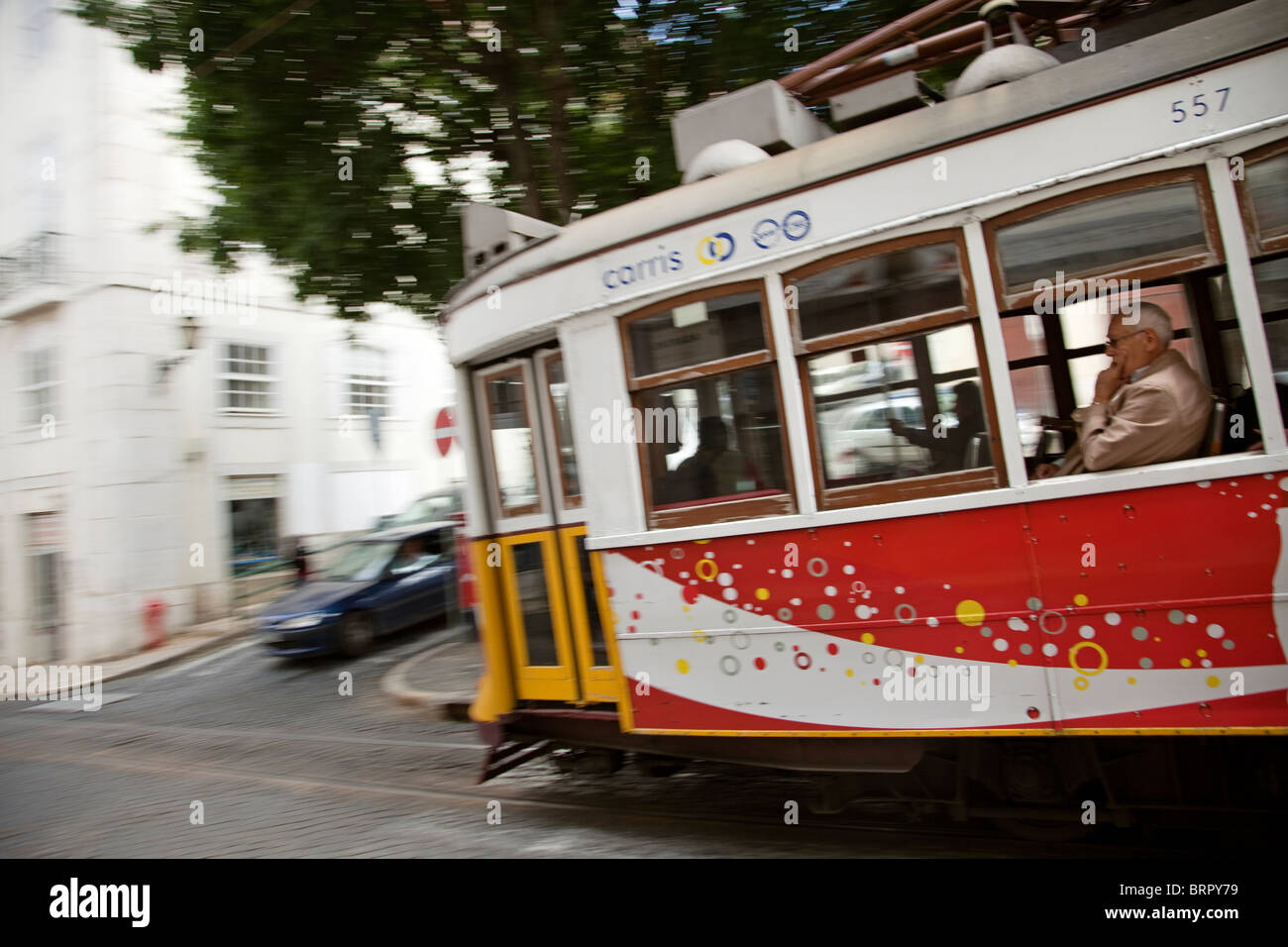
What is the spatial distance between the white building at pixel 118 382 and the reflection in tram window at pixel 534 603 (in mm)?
10929

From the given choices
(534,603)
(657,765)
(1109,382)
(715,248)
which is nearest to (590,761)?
(657,765)

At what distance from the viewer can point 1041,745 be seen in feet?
13.3

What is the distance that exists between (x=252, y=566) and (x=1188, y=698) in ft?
54.7

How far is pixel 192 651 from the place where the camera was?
47.2ft

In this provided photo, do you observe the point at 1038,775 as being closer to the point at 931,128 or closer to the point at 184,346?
the point at 931,128

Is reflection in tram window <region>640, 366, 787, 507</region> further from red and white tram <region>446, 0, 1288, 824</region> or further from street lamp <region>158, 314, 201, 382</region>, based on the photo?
street lamp <region>158, 314, 201, 382</region>

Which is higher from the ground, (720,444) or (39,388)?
(39,388)

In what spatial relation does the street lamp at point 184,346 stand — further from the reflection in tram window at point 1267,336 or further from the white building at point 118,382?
the reflection in tram window at point 1267,336

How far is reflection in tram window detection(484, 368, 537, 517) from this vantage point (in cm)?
539

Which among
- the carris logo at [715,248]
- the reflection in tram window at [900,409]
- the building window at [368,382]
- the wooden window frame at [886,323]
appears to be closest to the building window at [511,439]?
the carris logo at [715,248]

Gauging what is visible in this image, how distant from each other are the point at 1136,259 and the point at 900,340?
914mm

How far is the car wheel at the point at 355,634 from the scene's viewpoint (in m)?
11.7
